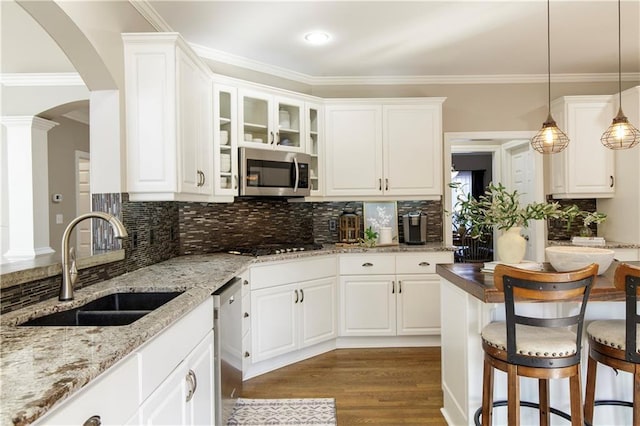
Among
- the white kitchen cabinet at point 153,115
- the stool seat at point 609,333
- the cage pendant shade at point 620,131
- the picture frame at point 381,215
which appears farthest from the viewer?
the picture frame at point 381,215

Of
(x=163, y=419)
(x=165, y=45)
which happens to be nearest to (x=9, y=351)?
(x=163, y=419)

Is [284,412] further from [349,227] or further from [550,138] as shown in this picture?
[550,138]

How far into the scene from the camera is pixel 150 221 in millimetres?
2744

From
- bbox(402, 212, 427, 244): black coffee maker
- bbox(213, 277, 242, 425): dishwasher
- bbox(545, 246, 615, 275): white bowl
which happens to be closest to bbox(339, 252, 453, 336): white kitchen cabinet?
bbox(402, 212, 427, 244): black coffee maker

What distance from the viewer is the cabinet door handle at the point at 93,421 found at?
93 centimetres

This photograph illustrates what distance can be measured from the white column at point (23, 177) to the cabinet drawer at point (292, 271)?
185cm

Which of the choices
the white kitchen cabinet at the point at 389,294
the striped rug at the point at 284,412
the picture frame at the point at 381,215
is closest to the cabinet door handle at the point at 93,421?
the striped rug at the point at 284,412

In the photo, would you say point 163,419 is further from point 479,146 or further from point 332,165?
point 479,146

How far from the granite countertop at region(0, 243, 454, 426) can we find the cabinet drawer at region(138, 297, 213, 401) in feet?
0.15

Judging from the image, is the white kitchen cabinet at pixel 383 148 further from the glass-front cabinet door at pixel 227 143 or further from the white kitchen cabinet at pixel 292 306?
the glass-front cabinet door at pixel 227 143

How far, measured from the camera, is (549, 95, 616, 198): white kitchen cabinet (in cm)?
387

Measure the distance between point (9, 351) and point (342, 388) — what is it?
219cm

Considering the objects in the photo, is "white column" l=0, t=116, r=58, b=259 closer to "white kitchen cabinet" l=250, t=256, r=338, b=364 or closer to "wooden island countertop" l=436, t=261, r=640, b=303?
"white kitchen cabinet" l=250, t=256, r=338, b=364

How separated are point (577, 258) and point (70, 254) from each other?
2.30 metres
